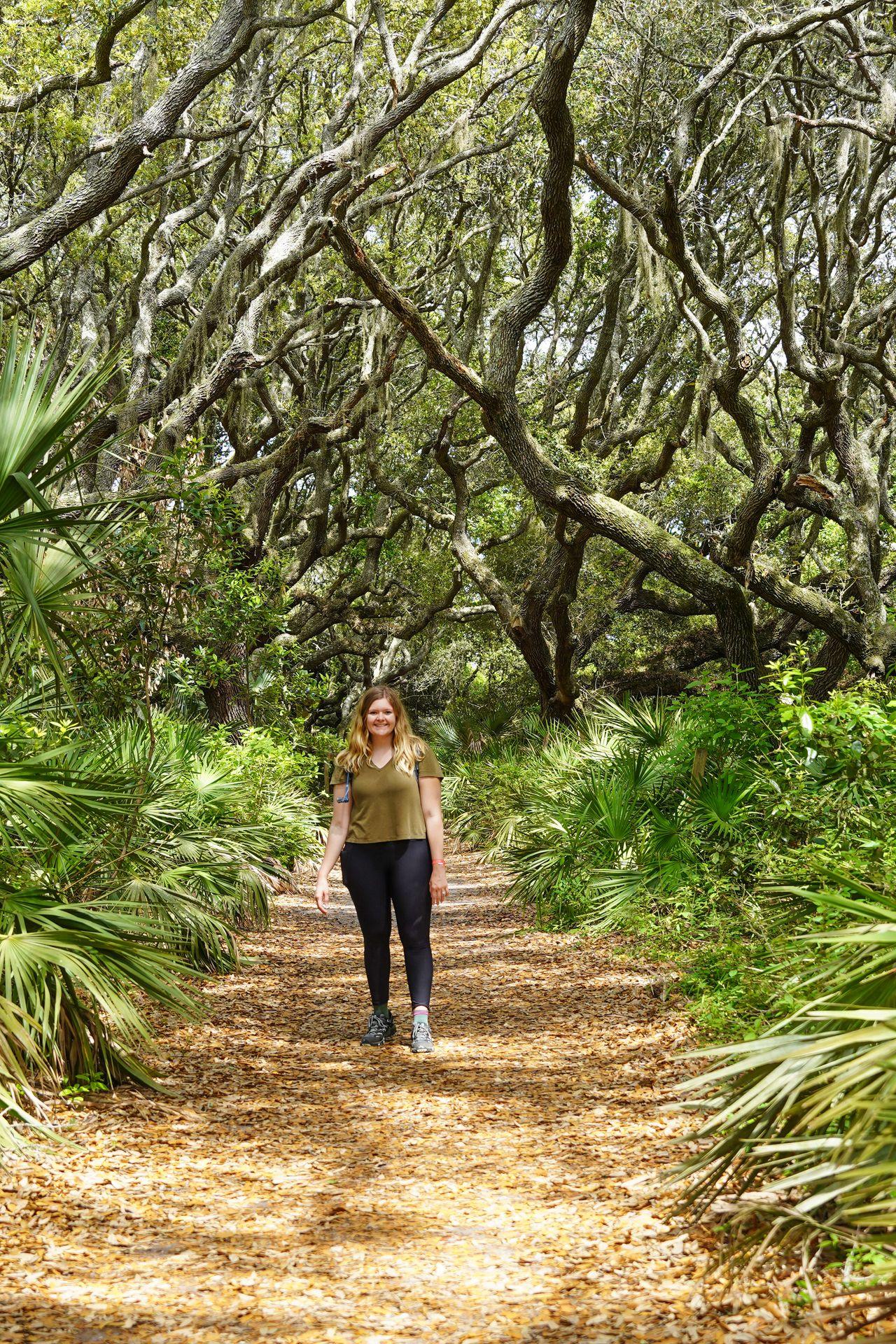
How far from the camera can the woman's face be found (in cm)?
602

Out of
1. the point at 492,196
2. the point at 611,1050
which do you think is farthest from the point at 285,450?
the point at 611,1050

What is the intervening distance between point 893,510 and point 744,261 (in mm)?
4325

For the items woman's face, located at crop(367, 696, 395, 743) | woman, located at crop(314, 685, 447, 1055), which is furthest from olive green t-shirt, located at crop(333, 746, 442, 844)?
woman's face, located at crop(367, 696, 395, 743)

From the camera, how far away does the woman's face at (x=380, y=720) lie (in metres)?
6.02

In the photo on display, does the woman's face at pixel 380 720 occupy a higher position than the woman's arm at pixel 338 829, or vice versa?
the woman's face at pixel 380 720

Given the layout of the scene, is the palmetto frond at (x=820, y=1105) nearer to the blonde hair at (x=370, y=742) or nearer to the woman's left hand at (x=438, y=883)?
the woman's left hand at (x=438, y=883)

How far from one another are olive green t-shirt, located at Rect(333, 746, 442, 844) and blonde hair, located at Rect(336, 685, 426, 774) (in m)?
0.05

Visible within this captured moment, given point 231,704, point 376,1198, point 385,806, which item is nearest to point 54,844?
point 385,806

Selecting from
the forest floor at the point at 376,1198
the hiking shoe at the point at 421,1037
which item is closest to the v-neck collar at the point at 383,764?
the hiking shoe at the point at 421,1037

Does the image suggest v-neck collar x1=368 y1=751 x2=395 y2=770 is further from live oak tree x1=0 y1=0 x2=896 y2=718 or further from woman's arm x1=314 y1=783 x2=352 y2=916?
live oak tree x1=0 y1=0 x2=896 y2=718

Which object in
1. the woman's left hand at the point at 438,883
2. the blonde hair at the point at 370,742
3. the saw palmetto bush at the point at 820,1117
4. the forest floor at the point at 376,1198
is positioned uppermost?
the blonde hair at the point at 370,742

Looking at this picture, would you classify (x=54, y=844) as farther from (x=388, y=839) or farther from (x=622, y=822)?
(x=622, y=822)

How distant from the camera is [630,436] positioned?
17922 mm

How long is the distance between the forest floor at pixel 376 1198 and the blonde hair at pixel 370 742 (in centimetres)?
147
